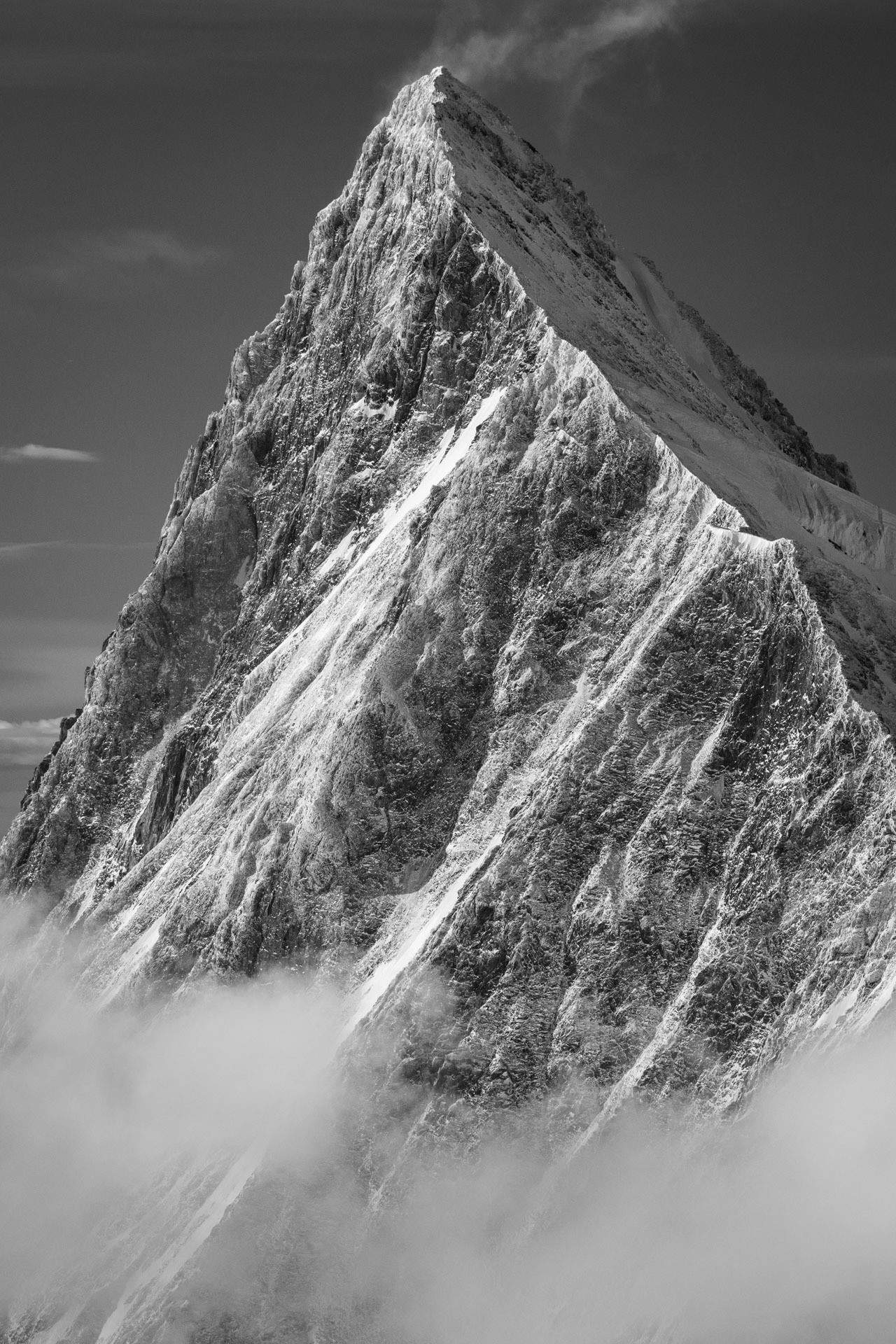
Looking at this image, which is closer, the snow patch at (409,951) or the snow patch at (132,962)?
the snow patch at (409,951)

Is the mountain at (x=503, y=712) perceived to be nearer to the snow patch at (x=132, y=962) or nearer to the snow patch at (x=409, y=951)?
the snow patch at (x=409, y=951)

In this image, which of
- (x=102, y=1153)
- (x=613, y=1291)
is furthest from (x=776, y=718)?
(x=102, y=1153)

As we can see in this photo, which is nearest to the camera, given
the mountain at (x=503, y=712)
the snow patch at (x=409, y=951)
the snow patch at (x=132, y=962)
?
the mountain at (x=503, y=712)

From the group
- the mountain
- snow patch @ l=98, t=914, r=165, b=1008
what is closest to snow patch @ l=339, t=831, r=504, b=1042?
the mountain

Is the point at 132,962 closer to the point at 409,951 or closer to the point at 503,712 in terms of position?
the point at 409,951

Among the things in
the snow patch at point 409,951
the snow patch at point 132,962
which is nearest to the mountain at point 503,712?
the snow patch at point 409,951

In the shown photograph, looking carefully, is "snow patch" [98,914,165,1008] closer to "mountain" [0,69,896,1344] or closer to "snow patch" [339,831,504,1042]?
"mountain" [0,69,896,1344]

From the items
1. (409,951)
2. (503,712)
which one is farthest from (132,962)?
(503,712)

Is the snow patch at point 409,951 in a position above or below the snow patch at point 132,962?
above

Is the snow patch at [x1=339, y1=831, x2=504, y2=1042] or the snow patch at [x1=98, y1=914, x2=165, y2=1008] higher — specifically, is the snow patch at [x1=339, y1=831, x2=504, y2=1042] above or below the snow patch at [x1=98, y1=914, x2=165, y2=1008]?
above
